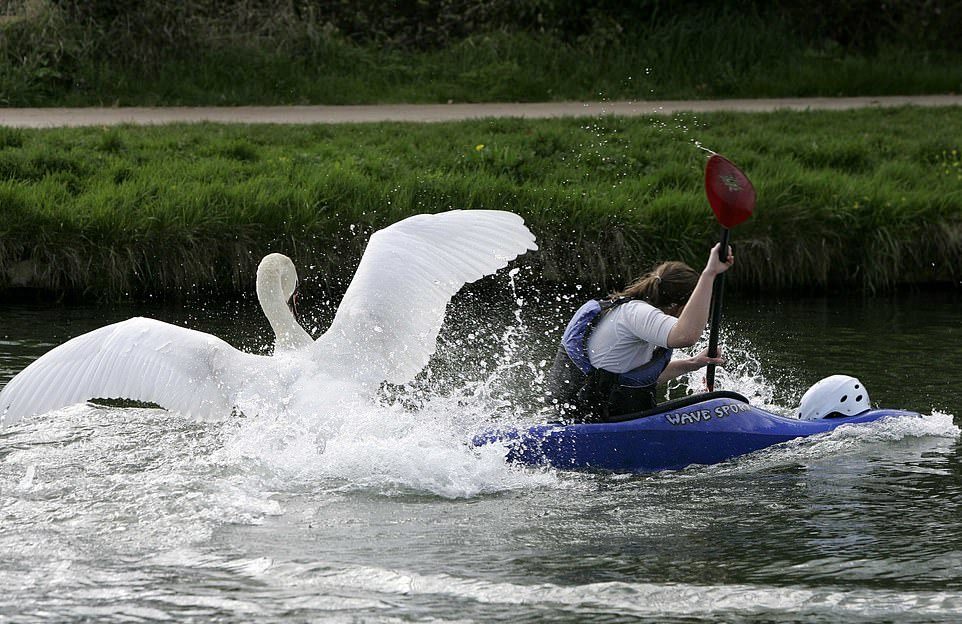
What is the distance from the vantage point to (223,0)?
15.9 meters

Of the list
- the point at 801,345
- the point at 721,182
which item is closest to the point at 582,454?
the point at 721,182

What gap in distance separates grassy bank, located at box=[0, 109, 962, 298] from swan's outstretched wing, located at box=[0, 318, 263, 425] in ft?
12.9

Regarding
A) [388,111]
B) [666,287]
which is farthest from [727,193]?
[388,111]

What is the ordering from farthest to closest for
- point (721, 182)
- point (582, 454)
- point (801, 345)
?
1. point (801, 345)
2. point (721, 182)
3. point (582, 454)

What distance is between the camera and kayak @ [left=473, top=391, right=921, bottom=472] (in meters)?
7.07

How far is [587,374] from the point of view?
729cm

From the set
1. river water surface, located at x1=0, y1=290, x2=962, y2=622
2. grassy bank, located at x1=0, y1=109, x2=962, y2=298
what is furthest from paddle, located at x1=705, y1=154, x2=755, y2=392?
grassy bank, located at x1=0, y1=109, x2=962, y2=298

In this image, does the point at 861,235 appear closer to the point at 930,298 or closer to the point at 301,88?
the point at 930,298

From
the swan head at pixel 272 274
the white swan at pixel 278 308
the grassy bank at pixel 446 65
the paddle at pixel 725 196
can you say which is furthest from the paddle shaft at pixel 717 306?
the grassy bank at pixel 446 65

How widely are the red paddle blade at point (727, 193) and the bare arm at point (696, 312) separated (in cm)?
73

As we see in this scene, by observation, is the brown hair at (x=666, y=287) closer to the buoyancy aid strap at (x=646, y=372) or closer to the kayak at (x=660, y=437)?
the buoyancy aid strap at (x=646, y=372)

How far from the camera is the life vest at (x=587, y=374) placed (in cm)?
724

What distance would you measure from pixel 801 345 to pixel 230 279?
420cm

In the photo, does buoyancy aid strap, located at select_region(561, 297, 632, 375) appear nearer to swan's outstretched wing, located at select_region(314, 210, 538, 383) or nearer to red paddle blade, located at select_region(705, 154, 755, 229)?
swan's outstretched wing, located at select_region(314, 210, 538, 383)
